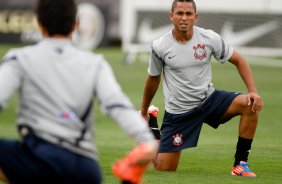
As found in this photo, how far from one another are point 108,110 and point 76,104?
0.22 meters

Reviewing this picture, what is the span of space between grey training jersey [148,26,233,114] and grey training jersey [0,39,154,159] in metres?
4.86

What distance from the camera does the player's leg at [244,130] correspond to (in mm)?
9500

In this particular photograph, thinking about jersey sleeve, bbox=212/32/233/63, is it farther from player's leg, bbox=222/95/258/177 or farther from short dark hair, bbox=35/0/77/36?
short dark hair, bbox=35/0/77/36

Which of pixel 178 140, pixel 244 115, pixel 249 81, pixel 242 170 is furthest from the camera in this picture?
pixel 178 140

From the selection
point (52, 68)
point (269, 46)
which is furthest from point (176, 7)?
point (269, 46)

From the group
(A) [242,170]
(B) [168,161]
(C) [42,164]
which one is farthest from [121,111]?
(B) [168,161]

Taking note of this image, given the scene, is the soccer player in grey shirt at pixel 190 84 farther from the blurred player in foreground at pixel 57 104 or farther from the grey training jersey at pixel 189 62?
the blurred player in foreground at pixel 57 104

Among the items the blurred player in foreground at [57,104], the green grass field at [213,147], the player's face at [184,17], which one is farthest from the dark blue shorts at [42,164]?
the player's face at [184,17]

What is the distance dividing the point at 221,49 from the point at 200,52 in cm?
24

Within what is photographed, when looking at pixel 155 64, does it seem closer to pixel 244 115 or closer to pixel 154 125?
pixel 154 125

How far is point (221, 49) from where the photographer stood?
9.77m

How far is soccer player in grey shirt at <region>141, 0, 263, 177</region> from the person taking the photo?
9.71m

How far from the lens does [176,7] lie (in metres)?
10.0

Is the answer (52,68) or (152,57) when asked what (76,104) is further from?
(152,57)
